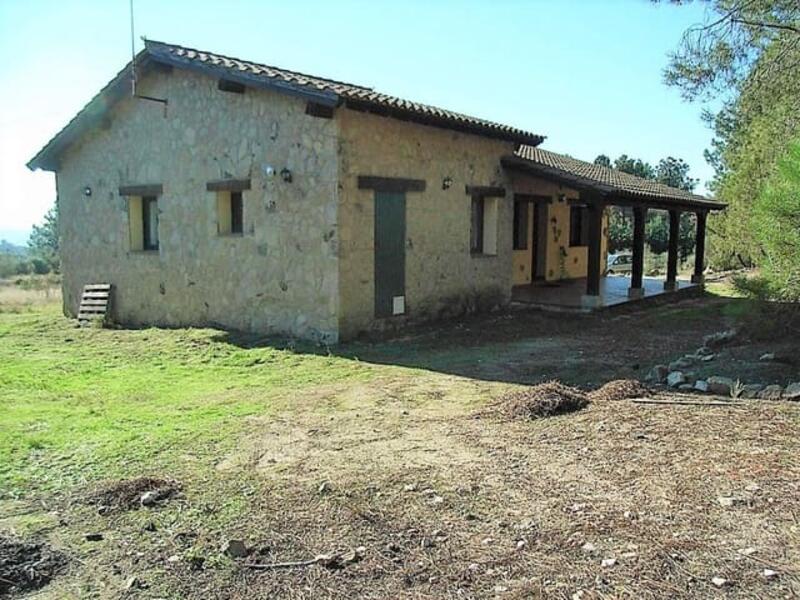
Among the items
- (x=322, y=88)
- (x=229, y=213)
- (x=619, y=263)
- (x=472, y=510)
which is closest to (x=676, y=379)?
(x=472, y=510)

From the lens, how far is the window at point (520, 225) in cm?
1714

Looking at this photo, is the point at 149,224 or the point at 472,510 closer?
the point at 472,510

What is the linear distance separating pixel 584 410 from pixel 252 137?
25.2 feet

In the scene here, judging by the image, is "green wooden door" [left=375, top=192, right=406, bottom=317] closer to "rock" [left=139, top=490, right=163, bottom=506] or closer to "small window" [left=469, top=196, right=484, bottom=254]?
"small window" [left=469, top=196, right=484, bottom=254]

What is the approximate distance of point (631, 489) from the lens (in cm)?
432

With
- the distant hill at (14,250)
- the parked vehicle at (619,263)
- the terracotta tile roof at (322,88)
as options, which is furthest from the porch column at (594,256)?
the distant hill at (14,250)

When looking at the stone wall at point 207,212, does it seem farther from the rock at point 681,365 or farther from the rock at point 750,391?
the rock at point 750,391

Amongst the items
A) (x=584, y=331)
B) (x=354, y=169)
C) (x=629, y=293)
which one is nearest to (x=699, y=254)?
(x=629, y=293)

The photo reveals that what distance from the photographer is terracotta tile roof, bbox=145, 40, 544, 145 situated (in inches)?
397

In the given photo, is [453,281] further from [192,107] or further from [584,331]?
[192,107]

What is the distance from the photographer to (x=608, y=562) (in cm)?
341

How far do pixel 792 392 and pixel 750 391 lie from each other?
1.22 ft

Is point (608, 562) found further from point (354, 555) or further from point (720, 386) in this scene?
point (720, 386)

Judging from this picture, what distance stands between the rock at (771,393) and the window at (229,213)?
8.83 m
